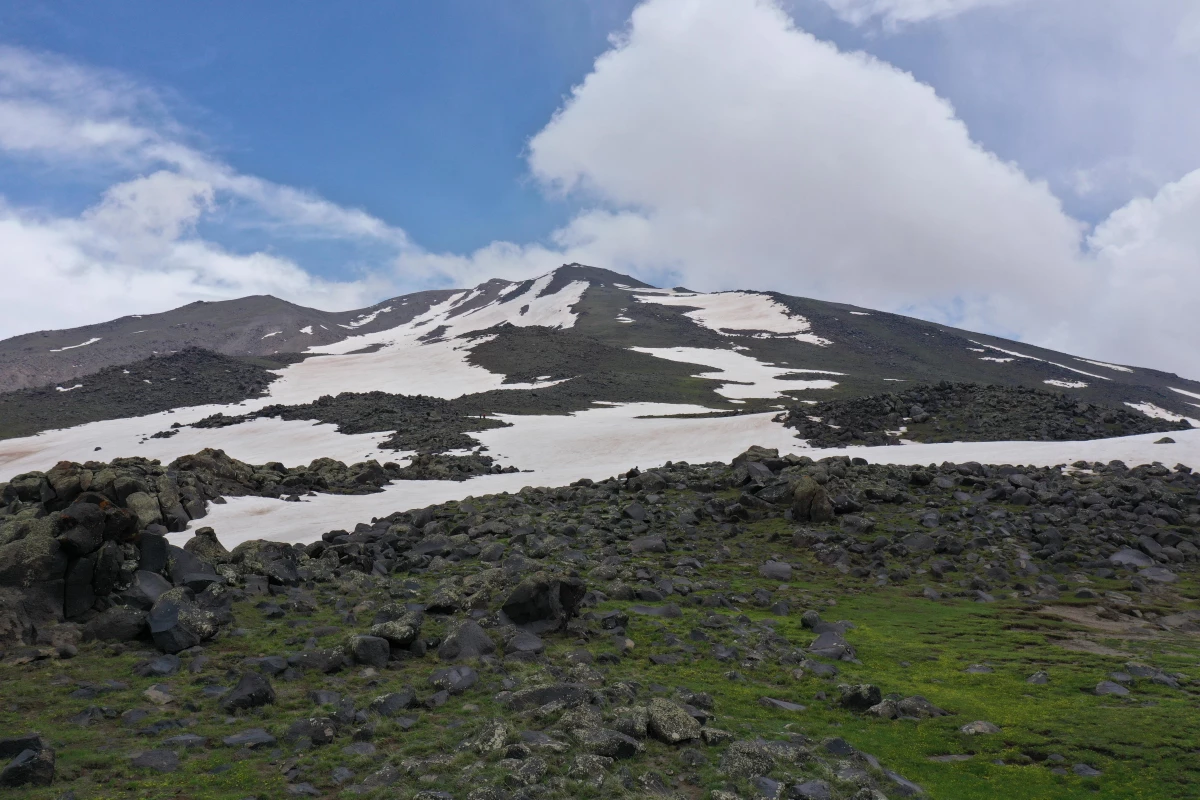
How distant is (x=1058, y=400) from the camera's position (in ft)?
172

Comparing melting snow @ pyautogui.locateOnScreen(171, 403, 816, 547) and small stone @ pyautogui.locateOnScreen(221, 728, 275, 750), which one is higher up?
melting snow @ pyautogui.locateOnScreen(171, 403, 816, 547)

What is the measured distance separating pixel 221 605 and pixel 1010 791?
1518 centimetres

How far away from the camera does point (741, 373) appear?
117m

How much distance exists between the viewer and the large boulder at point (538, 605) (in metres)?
15.5

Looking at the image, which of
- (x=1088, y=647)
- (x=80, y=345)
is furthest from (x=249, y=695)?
(x=80, y=345)

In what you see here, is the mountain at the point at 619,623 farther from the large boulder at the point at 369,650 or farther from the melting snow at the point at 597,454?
the melting snow at the point at 597,454

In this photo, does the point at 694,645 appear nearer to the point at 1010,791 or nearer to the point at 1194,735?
the point at 1010,791

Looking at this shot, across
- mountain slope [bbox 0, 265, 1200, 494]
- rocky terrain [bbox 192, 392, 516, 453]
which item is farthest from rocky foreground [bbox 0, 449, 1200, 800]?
rocky terrain [bbox 192, 392, 516, 453]

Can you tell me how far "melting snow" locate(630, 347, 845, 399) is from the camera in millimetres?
101062

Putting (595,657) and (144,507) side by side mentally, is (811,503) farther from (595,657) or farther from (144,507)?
(144,507)

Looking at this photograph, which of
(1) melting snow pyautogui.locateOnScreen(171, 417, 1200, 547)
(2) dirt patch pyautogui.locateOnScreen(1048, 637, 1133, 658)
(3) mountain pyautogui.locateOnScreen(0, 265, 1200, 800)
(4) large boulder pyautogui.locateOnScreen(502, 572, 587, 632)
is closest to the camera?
(3) mountain pyautogui.locateOnScreen(0, 265, 1200, 800)

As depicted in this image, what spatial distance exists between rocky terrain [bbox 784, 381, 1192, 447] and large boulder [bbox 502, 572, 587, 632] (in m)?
35.4

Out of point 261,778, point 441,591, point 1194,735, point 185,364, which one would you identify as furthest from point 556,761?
point 185,364

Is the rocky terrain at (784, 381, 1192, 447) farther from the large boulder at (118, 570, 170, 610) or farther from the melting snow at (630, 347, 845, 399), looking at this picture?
the melting snow at (630, 347, 845, 399)
